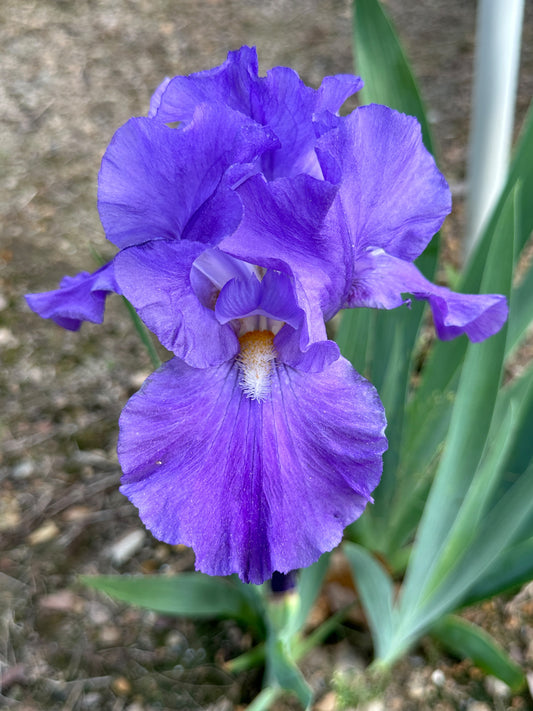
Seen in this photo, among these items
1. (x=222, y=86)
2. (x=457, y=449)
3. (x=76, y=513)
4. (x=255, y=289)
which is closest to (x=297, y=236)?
(x=255, y=289)

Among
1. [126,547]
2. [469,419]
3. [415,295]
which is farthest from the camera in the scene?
[126,547]

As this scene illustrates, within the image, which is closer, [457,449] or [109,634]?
[457,449]

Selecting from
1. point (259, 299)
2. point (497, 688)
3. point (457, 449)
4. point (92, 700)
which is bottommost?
point (92, 700)

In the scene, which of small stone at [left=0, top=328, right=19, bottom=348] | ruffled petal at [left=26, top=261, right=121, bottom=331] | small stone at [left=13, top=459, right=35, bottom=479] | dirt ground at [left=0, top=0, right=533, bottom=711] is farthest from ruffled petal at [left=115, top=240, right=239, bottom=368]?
small stone at [left=0, top=328, right=19, bottom=348]

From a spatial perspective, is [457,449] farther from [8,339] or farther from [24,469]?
[8,339]

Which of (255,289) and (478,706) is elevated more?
(255,289)
